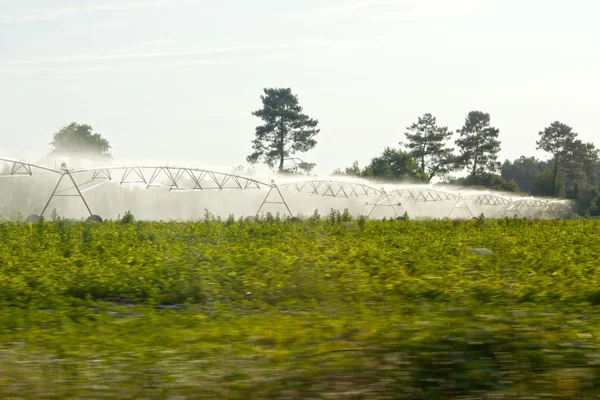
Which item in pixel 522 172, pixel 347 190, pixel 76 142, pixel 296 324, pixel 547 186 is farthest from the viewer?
pixel 522 172

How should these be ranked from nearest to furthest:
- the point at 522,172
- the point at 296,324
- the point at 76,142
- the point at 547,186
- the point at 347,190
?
1. the point at 296,324
2. the point at 347,190
3. the point at 76,142
4. the point at 547,186
5. the point at 522,172

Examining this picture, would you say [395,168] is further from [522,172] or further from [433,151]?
[522,172]

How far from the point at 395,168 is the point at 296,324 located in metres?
75.6

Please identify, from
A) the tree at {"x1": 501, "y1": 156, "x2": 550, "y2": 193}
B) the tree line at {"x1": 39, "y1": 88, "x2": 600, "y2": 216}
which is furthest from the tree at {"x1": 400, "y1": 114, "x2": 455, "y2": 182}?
the tree at {"x1": 501, "y1": 156, "x2": 550, "y2": 193}

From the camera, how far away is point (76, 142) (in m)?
79.5

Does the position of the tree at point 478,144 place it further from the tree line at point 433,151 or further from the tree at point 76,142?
the tree at point 76,142

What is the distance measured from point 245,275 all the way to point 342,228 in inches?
748

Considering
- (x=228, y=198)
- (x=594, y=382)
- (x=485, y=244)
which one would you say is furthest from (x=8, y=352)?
(x=228, y=198)

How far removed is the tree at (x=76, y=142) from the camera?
79.2m

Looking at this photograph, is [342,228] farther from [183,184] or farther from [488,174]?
[488,174]

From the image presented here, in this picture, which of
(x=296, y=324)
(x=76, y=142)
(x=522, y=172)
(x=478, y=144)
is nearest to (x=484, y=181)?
(x=478, y=144)

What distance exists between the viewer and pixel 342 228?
3244 cm

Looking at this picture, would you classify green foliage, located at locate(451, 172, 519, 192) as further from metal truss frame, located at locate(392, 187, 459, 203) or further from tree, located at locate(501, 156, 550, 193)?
tree, located at locate(501, 156, 550, 193)

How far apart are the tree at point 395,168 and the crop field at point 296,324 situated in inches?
2530
